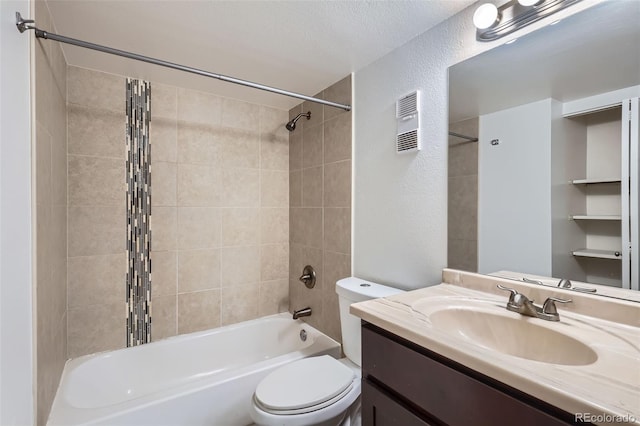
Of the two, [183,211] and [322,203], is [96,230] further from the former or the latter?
[322,203]

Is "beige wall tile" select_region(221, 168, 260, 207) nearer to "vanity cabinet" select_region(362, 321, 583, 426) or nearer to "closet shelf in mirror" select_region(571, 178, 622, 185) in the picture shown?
"vanity cabinet" select_region(362, 321, 583, 426)

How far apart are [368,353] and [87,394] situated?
5.64ft

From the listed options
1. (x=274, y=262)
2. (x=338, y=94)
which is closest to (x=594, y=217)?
(x=338, y=94)

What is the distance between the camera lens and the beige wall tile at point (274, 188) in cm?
240

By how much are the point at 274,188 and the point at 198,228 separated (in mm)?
671

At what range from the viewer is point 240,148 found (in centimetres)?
228

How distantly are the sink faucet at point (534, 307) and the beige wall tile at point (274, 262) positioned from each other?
70.5 inches

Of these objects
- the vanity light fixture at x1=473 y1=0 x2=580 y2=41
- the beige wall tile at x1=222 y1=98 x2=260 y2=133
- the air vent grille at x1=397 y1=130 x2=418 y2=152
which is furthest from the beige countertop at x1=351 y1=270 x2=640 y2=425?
the beige wall tile at x1=222 y1=98 x2=260 y2=133

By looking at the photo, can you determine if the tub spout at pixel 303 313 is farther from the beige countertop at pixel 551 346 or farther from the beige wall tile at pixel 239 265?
the beige countertop at pixel 551 346

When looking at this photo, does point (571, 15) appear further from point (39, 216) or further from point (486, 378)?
point (39, 216)

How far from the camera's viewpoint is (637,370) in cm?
60

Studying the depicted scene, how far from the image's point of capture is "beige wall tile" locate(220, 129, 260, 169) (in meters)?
2.22

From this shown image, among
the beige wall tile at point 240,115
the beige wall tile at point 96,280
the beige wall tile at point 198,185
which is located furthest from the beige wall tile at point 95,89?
the beige wall tile at point 96,280

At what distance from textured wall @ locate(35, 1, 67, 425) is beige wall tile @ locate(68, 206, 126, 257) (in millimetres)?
83
